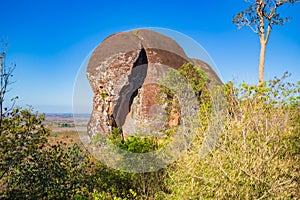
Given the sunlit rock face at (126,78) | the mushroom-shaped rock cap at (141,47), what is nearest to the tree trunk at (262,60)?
the sunlit rock face at (126,78)

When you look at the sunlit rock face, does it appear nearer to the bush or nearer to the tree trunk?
the tree trunk

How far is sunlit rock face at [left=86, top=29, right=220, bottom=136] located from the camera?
988cm

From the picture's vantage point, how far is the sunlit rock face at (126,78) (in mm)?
9883

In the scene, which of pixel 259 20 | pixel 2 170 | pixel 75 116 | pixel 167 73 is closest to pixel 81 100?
pixel 75 116

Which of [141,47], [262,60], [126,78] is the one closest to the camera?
[126,78]

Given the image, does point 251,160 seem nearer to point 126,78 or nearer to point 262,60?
point 126,78

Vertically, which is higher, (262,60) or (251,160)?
(262,60)

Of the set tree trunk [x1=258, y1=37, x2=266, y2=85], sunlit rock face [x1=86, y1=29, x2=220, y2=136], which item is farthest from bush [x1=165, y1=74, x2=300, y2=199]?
tree trunk [x1=258, y1=37, x2=266, y2=85]

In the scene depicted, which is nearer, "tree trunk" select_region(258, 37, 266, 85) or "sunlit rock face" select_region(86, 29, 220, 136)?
"sunlit rock face" select_region(86, 29, 220, 136)

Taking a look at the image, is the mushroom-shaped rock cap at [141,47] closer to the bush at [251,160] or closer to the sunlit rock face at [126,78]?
the sunlit rock face at [126,78]

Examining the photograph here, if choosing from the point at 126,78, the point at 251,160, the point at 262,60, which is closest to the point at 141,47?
the point at 126,78

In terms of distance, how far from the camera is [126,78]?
1036cm

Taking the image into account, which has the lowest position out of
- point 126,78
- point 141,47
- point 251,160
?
point 251,160

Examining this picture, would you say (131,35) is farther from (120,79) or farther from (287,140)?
(287,140)
